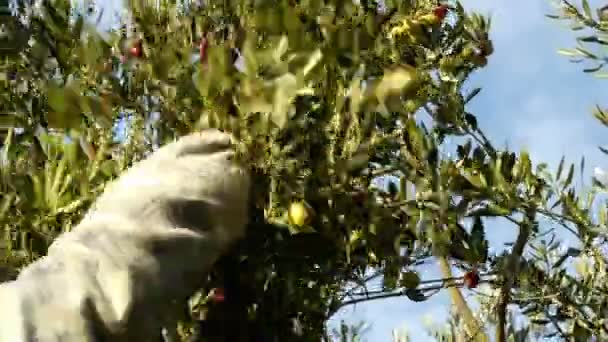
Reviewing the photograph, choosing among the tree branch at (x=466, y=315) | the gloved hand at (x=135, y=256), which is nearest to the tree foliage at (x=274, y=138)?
the gloved hand at (x=135, y=256)

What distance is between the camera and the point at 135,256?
840mm

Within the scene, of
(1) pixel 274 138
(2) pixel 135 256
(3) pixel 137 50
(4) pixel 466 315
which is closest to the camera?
(2) pixel 135 256

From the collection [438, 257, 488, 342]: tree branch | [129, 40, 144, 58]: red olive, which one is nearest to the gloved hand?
[129, 40, 144, 58]: red olive

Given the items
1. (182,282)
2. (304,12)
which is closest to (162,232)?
(182,282)

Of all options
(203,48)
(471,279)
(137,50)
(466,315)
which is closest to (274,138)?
(203,48)

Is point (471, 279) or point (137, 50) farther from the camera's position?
point (471, 279)

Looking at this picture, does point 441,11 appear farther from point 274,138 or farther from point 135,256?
point 135,256

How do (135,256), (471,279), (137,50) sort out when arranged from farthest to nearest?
(471,279) → (137,50) → (135,256)

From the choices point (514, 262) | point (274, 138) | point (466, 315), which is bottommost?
point (466, 315)

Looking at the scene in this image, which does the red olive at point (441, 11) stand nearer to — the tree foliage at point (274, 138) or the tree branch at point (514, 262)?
the tree foliage at point (274, 138)

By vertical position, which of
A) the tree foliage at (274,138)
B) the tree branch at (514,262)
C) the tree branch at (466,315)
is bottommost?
the tree branch at (466,315)

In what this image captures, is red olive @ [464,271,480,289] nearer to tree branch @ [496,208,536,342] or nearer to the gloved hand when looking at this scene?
tree branch @ [496,208,536,342]

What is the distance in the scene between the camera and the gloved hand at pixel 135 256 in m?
0.76

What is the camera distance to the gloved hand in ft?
2.50
